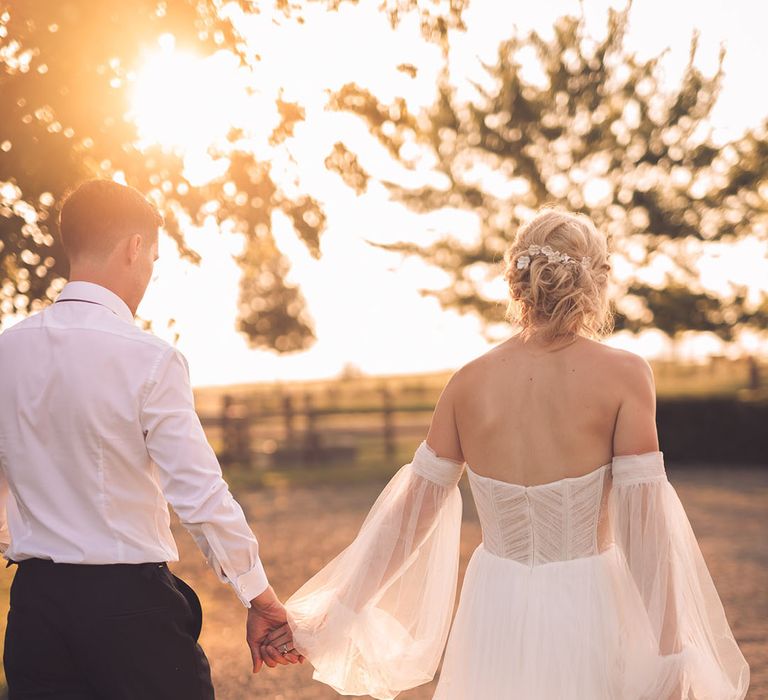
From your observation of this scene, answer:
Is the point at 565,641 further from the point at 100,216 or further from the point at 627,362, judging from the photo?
the point at 100,216

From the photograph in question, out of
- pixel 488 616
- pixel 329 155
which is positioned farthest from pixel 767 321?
pixel 488 616

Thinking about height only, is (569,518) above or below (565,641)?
above

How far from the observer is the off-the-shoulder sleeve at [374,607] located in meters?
3.60

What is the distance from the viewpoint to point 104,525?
285cm

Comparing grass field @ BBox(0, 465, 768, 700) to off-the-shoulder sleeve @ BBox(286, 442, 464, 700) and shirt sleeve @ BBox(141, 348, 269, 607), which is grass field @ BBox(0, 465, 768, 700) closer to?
off-the-shoulder sleeve @ BBox(286, 442, 464, 700)

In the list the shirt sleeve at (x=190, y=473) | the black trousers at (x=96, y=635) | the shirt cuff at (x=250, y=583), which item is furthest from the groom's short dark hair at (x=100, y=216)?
the shirt cuff at (x=250, y=583)

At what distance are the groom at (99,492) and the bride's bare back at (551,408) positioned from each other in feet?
2.65

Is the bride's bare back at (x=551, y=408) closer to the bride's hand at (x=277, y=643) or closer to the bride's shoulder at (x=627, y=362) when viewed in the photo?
the bride's shoulder at (x=627, y=362)

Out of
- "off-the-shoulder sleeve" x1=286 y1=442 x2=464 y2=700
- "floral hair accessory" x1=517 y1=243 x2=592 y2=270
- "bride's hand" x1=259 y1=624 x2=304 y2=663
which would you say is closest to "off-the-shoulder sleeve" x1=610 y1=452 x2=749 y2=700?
"floral hair accessory" x1=517 y1=243 x2=592 y2=270

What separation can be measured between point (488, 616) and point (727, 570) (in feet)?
24.5

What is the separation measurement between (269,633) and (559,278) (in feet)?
4.99

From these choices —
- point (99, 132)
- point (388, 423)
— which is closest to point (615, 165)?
point (388, 423)

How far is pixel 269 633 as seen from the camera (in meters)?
3.48

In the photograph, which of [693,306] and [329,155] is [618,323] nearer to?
[693,306]
